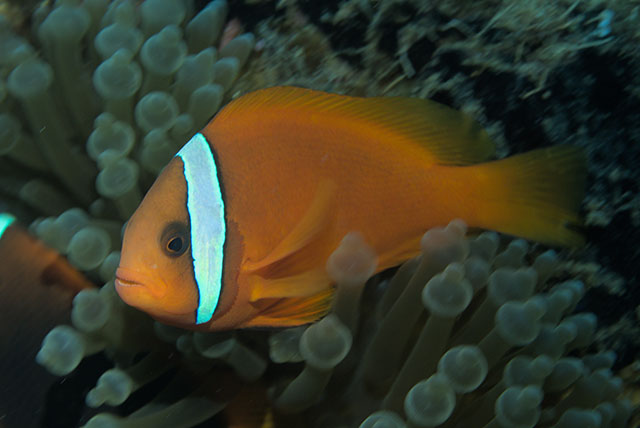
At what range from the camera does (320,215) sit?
106 cm

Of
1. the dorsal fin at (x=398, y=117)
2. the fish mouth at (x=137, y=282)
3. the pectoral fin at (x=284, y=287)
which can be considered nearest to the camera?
the fish mouth at (x=137, y=282)

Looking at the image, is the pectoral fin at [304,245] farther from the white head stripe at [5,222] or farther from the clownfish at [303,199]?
the white head stripe at [5,222]

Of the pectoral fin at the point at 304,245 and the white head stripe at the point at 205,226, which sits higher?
the white head stripe at the point at 205,226

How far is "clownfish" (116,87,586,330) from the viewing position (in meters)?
1.00

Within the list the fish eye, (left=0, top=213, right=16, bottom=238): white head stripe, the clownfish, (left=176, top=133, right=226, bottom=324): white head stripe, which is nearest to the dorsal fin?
the clownfish

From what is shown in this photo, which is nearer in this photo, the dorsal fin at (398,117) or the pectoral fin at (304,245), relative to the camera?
the pectoral fin at (304,245)

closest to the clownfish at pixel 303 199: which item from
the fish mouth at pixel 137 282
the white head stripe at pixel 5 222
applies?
the fish mouth at pixel 137 282

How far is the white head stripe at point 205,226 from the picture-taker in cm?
100

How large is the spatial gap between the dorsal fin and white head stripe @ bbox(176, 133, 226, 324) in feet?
0.52

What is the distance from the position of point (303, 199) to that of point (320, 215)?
62 millimetres

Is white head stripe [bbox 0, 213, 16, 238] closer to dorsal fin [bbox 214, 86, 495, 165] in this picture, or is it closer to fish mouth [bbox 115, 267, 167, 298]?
fish mouth [bbox 115, 267, 167, 298]

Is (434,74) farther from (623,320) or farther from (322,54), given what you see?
(623,320)

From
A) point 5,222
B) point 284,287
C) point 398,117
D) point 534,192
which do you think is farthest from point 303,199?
point 5,222

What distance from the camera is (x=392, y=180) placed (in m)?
1.18
